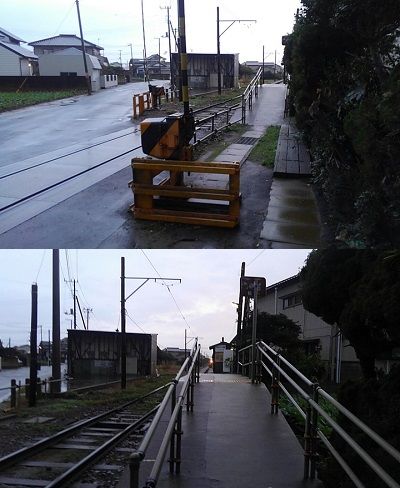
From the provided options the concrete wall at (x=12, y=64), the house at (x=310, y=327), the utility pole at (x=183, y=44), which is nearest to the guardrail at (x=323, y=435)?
the utility pole at (x=183, y=44)

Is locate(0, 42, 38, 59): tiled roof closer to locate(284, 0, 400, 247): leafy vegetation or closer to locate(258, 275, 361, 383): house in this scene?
locate(258, 275, 361, 383): house

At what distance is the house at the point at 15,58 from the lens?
1710 cm

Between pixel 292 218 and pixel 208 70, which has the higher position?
pixel 208 70

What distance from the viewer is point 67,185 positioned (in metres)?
10.1

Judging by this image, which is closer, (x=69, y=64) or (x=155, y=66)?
(x=69, y=64)

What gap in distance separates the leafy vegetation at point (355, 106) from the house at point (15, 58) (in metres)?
10.4

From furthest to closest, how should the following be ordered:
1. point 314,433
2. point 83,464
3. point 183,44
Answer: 1. point 183,44
2. point 83,464
3. point 314,433

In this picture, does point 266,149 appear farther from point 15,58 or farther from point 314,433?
point 15,58

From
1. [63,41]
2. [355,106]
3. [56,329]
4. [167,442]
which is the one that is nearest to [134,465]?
[167,442]

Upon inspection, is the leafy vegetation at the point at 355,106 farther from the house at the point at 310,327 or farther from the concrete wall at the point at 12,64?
the concrete wall at the point at 12,64

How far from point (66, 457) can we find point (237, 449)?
11.8 ft

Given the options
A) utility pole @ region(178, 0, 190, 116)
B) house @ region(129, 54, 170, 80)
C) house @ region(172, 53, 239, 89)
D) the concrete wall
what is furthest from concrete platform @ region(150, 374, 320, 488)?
house @ region(129, 54, 170, 80)

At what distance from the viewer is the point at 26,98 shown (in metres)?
29.1

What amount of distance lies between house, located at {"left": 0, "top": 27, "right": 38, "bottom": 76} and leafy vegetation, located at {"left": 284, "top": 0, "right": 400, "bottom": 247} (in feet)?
34.2
